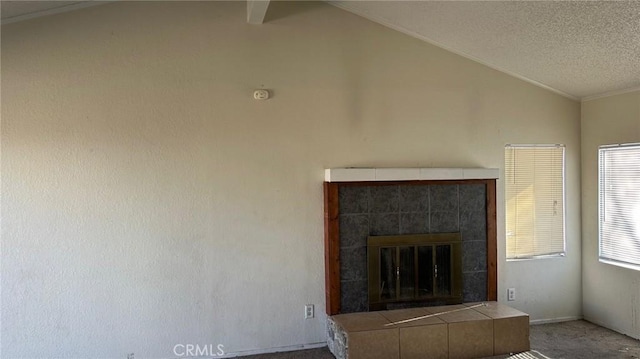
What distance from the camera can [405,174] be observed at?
3.86 meters

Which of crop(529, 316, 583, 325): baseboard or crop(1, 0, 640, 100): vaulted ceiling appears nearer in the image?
crop(1, 0, 640, 100): vaulted ceiling

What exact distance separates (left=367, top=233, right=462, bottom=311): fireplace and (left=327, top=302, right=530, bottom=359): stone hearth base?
0.16 m

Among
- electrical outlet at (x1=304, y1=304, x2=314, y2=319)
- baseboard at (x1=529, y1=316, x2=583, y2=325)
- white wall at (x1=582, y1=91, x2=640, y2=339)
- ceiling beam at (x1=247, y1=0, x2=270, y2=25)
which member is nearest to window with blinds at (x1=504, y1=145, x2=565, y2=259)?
white wall at (x1=582, y1=91, x2=640, y2=339)

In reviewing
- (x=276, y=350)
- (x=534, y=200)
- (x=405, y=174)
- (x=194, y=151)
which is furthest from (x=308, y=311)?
(x=534, y=200)

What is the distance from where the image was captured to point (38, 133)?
327 cm

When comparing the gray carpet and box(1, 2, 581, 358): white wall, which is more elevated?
box(1, 2, 581, 358): white wall

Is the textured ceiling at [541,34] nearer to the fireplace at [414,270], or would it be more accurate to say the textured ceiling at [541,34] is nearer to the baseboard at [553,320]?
the fireplace at [414,270]

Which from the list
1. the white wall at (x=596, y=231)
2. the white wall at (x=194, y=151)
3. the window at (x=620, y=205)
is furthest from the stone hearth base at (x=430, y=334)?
the window at (x=620, y=205)

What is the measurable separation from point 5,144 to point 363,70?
2.91 meters

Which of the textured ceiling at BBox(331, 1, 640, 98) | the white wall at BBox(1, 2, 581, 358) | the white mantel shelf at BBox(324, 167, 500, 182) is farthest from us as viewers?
the white mantel shelf at BBox(324, 167, 500, 182)

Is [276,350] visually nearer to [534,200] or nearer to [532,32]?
[534,200]

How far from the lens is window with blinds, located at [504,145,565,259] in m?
4.28

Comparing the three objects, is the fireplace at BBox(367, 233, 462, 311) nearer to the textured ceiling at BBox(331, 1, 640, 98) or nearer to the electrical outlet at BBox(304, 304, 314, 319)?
the electrical outlet at BBox(304, 304, 314, 319)

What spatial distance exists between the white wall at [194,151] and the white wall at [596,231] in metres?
0.92
